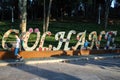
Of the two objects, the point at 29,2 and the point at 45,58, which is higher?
the point at 29,2

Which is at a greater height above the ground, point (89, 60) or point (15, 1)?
point (15, 1)

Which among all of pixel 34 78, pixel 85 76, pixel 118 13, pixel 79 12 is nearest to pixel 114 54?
pixel 85 76

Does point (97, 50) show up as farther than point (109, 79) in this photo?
Yes

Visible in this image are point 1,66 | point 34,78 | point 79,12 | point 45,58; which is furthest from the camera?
point 79,12

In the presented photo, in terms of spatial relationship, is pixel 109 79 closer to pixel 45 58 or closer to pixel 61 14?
pixel 45 58

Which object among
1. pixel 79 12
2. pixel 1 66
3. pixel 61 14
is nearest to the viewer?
pixel 1 66

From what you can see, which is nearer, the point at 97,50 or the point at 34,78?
the point at 34,78

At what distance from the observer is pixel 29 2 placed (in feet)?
176

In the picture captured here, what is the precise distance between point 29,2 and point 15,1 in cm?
236

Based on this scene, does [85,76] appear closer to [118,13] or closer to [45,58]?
[45,58]

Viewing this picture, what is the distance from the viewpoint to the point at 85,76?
12758 mm

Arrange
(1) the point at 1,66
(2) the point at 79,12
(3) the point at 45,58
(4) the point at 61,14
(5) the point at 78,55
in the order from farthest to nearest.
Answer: (2) the point at 79,12, (4) the point at 61,14, (5) the point at 78,55, (3) the point at 45,58, (1) the point at 1,66

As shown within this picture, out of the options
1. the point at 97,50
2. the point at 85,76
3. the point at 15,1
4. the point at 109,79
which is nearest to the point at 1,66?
the point at 85,76

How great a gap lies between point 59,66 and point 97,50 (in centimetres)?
530
